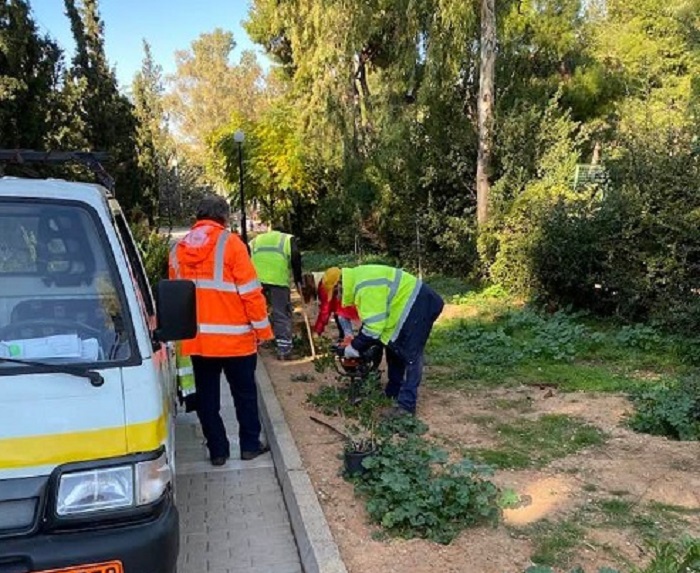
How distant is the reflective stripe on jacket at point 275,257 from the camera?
27.2ft

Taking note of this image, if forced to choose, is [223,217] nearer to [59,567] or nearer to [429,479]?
[429,479]

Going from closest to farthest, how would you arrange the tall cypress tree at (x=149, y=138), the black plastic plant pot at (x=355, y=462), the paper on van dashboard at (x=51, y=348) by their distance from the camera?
the paper on van dashboard at (x=51, y=348)
the black plastic plant pot at (x=355, y=462)
the tall cypress tree at (x=149, y=138)

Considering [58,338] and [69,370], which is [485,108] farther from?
[69,370]

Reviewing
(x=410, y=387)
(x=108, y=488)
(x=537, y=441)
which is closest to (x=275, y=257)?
(x=410, y=387)

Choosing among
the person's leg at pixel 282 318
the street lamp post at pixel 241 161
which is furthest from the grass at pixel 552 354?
the street lamp post at pixel 241 161

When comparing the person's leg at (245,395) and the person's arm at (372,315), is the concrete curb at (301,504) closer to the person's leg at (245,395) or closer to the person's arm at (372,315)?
the person's leg at (245,395)

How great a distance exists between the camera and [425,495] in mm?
3980

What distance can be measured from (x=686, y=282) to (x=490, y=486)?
622 centimetres

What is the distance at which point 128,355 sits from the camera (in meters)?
2.69

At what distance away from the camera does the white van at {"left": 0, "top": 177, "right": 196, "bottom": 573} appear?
2301 mm

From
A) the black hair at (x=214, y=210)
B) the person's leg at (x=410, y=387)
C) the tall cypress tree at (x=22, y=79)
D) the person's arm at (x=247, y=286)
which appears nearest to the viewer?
the person's arm at (x=247, y=286)

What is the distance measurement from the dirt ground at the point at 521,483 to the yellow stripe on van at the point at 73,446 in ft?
5.01

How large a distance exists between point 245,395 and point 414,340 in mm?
1471

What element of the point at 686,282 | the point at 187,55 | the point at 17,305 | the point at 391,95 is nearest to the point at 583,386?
the point at 686,282
